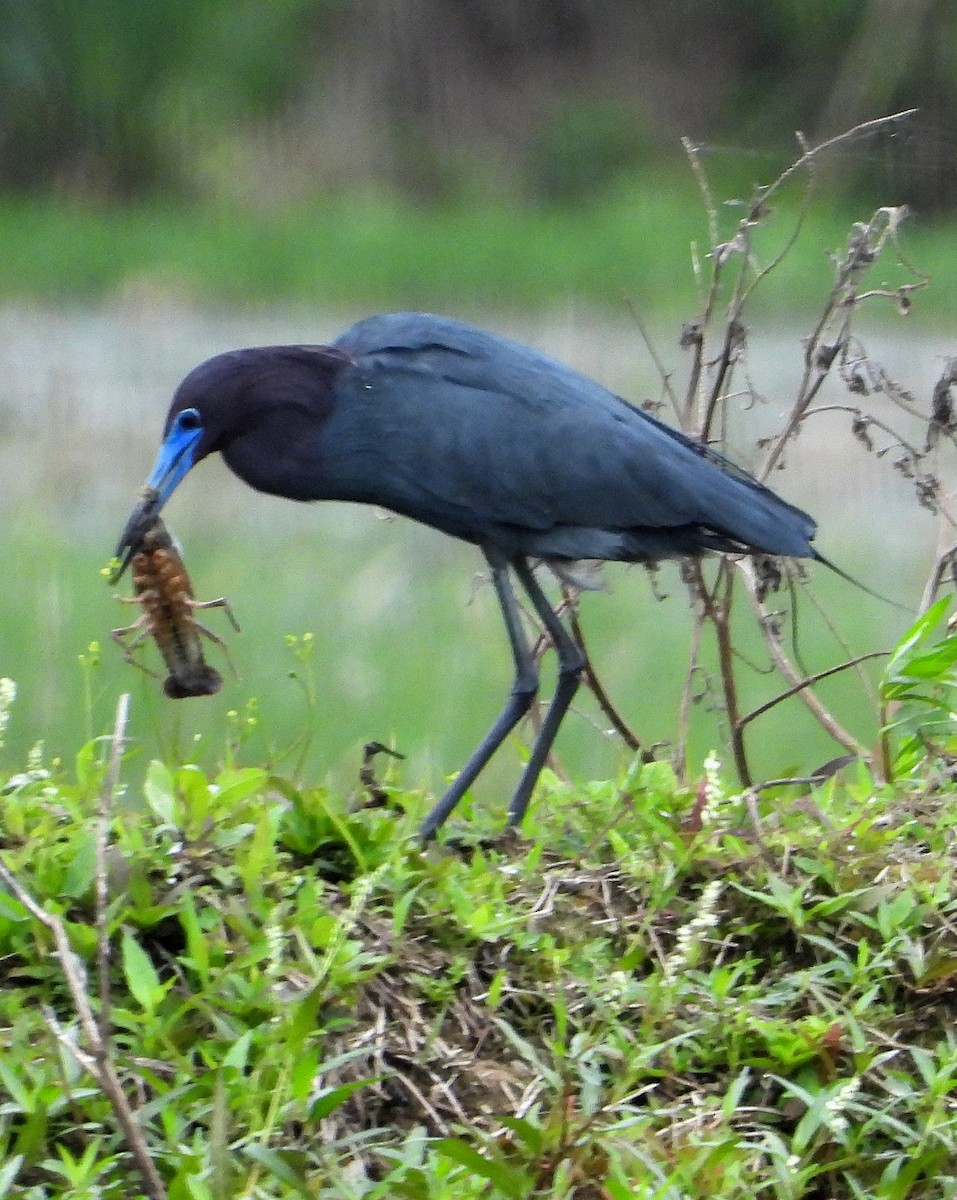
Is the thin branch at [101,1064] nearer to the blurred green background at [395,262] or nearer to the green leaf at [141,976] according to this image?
the green leaf at [141,976]

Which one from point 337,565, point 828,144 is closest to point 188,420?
point 828,144

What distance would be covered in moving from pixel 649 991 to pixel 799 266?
20.0 feet

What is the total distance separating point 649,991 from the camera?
7.43ft

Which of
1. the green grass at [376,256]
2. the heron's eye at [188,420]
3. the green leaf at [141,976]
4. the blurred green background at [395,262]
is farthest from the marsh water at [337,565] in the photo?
the green leaf at [141,976]

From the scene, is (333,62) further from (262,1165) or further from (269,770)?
(262,1165)

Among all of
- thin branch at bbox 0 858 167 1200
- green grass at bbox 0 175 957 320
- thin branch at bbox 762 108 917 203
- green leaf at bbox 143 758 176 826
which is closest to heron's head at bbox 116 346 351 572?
green leaf at bbox 143 758 176 826

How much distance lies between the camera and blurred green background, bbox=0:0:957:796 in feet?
15.9

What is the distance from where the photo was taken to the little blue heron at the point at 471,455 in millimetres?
2809

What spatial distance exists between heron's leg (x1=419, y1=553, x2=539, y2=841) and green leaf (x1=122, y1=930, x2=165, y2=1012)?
70 centimetres

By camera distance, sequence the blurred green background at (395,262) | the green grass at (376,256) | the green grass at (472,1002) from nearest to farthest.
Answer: the green grass at (472,1002) < the blurred green background at (395,262) < the green grass at (376,256)

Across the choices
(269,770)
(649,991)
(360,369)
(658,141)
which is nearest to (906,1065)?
(649,991)

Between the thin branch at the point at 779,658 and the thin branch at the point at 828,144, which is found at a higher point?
the thin branch at the point at 828,144

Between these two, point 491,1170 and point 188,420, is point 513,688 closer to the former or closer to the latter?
point 188,420

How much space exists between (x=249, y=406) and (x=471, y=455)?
1.18ft
